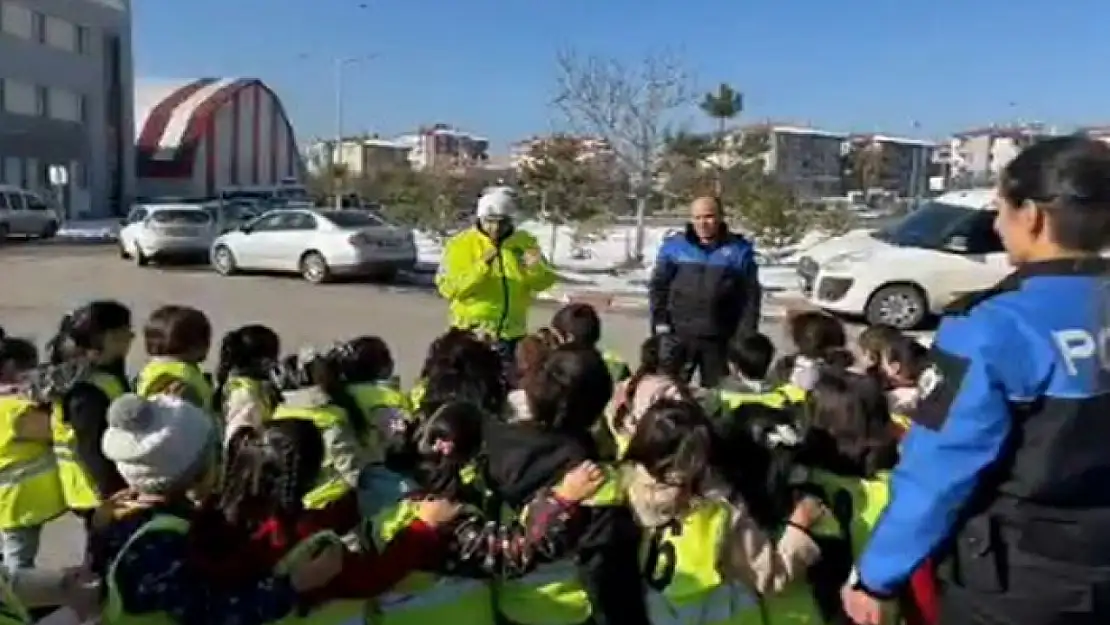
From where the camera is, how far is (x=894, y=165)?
99625 mm

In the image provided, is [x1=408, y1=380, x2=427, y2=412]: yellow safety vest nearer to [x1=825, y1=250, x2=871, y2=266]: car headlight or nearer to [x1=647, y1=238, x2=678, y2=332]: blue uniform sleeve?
[x1=647, y1=238, x2=678, y2=332]: blue uniform sleeve

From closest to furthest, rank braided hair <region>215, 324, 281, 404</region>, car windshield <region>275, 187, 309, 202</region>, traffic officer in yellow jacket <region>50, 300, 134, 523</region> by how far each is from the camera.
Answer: traffic officer in yellow jacket <region>50, 300, 134, 523</region>, braided hair <region>215, 324, 281, 404</region>, car windshield <region>275, 187, 309, 202</region>

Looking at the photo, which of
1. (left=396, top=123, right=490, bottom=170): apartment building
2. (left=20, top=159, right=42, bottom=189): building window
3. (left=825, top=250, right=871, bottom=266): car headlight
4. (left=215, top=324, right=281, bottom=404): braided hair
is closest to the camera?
(left=215, top=324, right=281, bottom=404): braided hair

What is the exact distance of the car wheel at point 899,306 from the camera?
14219mm

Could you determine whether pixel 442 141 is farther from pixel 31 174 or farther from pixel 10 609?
pixel 10 609

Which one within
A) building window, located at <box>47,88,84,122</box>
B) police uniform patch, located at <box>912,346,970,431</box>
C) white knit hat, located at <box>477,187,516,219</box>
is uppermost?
building window, located at <box>47,88,84,122</box>

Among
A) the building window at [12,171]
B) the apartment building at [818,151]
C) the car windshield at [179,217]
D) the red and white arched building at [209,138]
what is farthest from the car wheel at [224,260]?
the apartment building at [818,151]

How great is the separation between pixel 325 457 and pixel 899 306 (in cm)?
1162

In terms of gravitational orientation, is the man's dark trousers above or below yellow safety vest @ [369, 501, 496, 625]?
above

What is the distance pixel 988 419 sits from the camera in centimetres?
227

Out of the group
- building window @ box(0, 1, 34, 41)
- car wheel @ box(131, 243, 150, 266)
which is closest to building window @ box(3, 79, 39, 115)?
building window @ box(0, 1, 34, 41)

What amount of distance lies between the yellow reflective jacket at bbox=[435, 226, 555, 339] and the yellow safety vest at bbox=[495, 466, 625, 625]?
9.06ft

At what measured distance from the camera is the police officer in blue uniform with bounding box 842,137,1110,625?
2.28m

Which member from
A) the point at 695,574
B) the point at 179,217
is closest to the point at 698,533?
the point at 695,574
